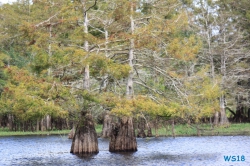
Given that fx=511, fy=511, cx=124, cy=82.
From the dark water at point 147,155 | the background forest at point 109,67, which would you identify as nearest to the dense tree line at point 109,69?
the background forest at point 109,67

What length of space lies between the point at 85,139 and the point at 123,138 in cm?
226

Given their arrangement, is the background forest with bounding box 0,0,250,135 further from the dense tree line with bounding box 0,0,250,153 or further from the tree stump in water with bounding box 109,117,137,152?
the tree stump in water with bounding box 109,117,137,152

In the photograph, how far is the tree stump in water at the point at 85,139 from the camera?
2752 centimetres

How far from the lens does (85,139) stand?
27750mm

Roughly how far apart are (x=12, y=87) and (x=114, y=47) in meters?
6.38

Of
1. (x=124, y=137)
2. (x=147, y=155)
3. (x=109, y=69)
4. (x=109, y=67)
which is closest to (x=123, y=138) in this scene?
(x=124, y=137)

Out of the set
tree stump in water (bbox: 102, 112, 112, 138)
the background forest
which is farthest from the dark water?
tree stump in water (bbox: 102, 112, 112, 138)

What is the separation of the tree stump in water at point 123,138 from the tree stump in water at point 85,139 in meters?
1.35

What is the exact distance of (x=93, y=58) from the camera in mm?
27703

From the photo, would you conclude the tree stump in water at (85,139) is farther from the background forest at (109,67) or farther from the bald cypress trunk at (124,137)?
the bald cypress trunk at (124,137)

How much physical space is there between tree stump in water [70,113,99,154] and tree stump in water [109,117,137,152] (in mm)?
1354

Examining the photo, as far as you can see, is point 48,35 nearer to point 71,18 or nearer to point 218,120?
point 71,18

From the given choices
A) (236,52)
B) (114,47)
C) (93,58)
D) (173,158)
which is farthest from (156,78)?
(236,52)

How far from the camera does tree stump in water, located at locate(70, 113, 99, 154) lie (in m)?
27.5
